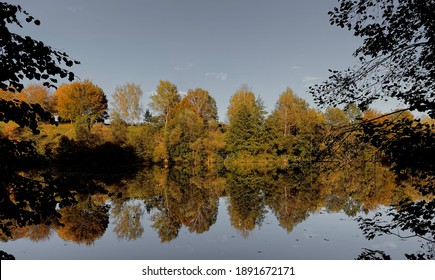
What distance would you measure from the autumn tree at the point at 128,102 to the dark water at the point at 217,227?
97.4ft

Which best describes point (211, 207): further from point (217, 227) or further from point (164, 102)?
point (164, 102)

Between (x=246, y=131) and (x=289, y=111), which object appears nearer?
(x=246, y=131)

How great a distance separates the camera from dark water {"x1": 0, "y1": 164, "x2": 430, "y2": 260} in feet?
36.0

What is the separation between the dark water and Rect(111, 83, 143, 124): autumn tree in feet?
97.4

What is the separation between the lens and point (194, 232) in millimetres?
13570

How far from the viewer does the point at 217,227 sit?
14.4 metres

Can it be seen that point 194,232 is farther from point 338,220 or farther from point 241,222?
point 338,220

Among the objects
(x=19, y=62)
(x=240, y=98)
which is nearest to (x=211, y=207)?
(x=19, y=62)

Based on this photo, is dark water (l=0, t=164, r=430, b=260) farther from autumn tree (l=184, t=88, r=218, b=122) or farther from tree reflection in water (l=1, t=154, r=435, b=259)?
autumn tree (l=184, t=88, r=218, b=122)

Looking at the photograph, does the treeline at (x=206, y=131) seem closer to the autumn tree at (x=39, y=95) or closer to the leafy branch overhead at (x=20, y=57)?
the autumn tree at (x=39, y=95)

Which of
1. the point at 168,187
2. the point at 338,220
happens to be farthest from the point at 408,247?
the point at 168,187

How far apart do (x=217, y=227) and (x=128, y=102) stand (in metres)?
39.8

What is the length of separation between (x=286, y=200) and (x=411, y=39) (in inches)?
566
